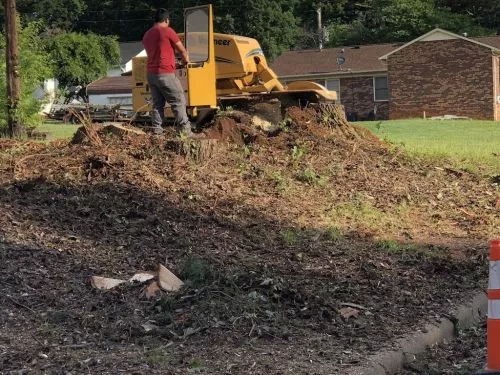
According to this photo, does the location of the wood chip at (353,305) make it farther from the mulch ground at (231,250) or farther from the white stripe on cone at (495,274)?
the white stripe on cone at (495,274)

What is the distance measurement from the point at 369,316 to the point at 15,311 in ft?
8.16

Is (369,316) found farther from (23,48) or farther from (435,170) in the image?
(23,48)

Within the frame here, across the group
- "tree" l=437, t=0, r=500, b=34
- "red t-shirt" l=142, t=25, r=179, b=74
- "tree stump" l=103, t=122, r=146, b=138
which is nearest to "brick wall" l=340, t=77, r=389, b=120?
"tree" l=437, t=0, r=500, b=34

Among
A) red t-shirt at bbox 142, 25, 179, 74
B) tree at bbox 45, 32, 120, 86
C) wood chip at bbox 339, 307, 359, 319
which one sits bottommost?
wood chip at bbox 339, 307, 359, 319

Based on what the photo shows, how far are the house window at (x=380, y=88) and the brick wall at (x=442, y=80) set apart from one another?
64.2 inches

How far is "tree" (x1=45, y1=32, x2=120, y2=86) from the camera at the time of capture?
5247cm

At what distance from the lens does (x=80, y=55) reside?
177 feet

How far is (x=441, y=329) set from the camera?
552 cm

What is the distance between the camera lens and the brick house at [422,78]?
41688 millimetres

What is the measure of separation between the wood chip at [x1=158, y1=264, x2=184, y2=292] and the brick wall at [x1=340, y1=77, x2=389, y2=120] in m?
40.9

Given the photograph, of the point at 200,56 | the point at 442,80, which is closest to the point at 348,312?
the point at 200,56

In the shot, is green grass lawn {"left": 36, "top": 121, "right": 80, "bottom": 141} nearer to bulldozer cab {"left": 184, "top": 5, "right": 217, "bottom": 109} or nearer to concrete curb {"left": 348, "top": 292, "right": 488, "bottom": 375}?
bulldozer cab {"left": 184, "top": 5, "right": 217, "bottom": 109}

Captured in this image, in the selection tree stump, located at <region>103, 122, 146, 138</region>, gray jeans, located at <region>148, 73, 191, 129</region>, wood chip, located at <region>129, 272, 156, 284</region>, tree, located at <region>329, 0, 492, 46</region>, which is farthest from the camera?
tree, located at <region>329, 0, 492, 46</region>

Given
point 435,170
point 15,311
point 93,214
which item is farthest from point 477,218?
point 15,311
